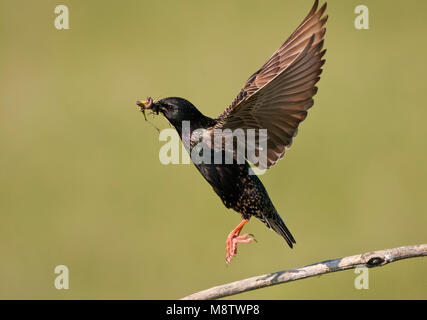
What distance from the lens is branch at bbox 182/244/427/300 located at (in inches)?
163

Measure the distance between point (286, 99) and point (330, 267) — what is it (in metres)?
1.04

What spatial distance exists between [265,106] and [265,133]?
0.24m

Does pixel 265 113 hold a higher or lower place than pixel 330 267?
higher

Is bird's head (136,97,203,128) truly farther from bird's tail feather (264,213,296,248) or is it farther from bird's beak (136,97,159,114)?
bird's tail feather (264,213,296,248)

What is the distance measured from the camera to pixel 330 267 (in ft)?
13.8

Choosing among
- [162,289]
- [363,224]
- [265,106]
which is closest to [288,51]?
[265,106]

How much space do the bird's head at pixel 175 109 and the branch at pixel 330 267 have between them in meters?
1.13

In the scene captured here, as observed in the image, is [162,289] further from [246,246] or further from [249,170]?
[249,170]

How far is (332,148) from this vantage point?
11164mm

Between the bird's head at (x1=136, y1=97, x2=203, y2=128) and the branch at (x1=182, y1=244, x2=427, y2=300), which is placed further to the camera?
the bird's head at (x1=136, y1=97, x2=203, y2=128)

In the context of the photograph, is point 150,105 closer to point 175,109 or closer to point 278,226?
point 175,109

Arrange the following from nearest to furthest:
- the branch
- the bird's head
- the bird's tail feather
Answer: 1. the branch
2. the bird's head
3. the bird's tail feather

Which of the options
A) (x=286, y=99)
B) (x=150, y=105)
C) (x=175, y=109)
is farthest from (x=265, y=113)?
(x=150, y=105)

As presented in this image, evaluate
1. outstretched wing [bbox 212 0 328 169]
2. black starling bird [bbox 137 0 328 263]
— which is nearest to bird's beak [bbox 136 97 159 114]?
black starling bird [bbox 137 0 328 263]
